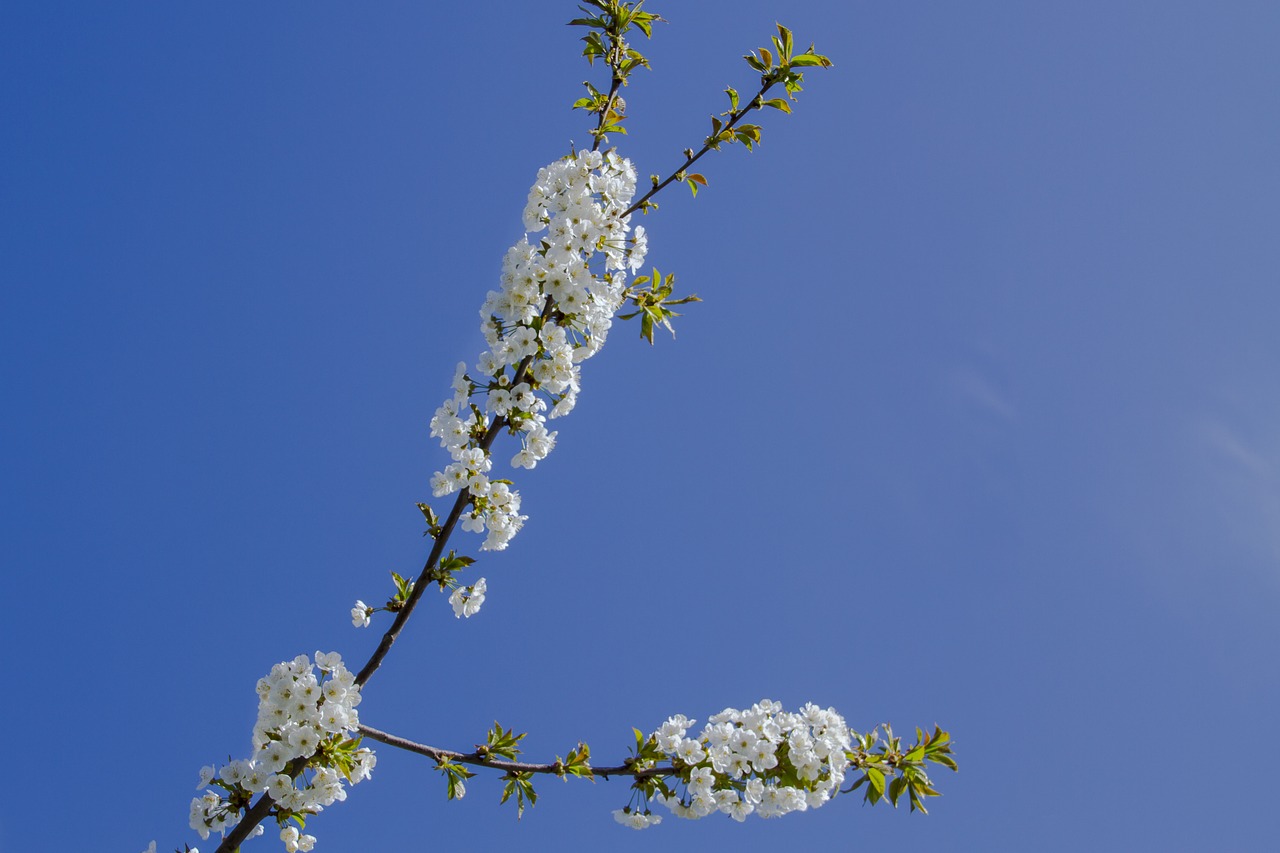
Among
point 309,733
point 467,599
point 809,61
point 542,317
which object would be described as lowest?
point 309,733

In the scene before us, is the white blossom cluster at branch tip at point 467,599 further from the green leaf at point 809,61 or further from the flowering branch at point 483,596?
the green leaf at point 809,61

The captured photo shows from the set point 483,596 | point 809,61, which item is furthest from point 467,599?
point 809,61

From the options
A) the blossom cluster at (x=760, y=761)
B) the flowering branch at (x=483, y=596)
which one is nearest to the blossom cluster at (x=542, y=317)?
the flowering branch at (x=483, y=596)

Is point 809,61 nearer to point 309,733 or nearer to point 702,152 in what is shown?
point 702,152

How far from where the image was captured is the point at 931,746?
471 cm

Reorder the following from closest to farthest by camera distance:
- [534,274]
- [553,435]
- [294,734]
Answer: [294,734] < [534,274] < [553,435]

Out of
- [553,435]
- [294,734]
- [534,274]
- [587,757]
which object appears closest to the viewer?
[294,734]

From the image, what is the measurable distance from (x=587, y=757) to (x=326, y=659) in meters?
1.41

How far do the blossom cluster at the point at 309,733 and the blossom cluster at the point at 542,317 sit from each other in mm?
1089

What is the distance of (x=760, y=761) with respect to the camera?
15.6 ft

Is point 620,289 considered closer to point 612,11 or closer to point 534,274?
point 534,274


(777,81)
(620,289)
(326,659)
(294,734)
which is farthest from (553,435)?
(777,81)

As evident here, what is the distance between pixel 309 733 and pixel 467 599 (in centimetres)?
110

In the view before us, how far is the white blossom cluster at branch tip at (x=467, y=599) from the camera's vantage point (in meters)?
5.10
